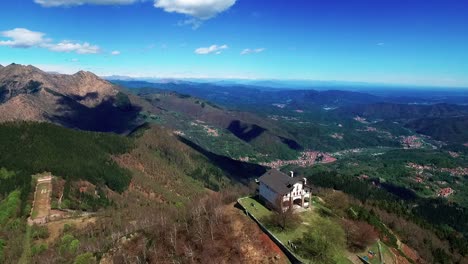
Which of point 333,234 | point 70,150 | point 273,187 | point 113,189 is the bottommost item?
point 113,189

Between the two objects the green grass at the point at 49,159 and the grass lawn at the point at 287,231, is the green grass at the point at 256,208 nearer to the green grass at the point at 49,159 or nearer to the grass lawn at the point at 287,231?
the grass lawn at the point at 287,231

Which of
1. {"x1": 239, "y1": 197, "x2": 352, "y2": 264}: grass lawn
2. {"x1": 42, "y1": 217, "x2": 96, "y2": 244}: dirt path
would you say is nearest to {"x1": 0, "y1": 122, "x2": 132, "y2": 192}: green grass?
{"x1": 42, "y1": 217, "x2": 96, "y2": 244}: dirt path

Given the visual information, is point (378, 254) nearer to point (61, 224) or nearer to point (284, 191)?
point (284, 191)

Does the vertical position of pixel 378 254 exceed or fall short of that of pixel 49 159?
it exceeds it

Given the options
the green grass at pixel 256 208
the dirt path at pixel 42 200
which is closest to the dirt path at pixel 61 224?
the dirt path at pixel 42 200

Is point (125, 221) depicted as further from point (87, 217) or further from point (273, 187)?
point (273, 187)

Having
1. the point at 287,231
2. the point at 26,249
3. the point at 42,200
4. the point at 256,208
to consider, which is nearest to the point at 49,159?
the point at 42,200

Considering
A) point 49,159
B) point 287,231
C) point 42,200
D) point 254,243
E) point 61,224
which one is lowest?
point 61,224

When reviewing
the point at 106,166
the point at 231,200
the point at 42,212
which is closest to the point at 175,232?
the point at 231,200
